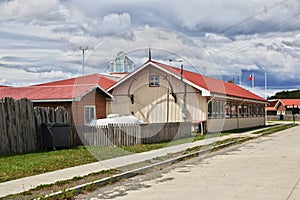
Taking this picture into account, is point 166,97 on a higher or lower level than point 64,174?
higher

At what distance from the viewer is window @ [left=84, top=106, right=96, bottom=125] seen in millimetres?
22875

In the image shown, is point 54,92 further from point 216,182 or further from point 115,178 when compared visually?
point 216,182

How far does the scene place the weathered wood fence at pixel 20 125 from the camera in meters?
15.5

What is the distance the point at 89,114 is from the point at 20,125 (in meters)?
7.44

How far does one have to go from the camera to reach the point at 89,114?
77.3 ft

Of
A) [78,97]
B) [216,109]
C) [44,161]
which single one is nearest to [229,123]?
[216,109]

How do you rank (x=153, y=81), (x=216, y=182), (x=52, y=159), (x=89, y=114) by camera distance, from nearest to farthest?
(x=216, y=182) < (x=52, y=159) < (x=89, y=114) < (x=153, y=81)

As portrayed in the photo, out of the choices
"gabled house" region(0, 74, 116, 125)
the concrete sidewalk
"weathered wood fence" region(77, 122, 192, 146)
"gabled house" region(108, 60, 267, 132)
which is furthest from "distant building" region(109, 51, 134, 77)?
the concrete sidewalk

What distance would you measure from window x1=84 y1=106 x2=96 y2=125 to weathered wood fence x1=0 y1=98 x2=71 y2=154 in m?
4.80

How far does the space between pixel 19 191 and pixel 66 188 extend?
92 cm

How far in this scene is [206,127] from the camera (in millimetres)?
29719

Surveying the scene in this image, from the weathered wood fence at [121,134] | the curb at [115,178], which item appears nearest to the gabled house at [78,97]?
the weathered wood fence at [121,134]

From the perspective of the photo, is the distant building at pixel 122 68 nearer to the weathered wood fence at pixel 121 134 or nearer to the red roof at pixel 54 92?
the red roof at pixel 54 92

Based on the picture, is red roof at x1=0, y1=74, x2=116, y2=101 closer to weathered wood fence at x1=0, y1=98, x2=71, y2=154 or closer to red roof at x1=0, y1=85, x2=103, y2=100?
red roof at x1=0, y1=85, x2=103, y2=100
